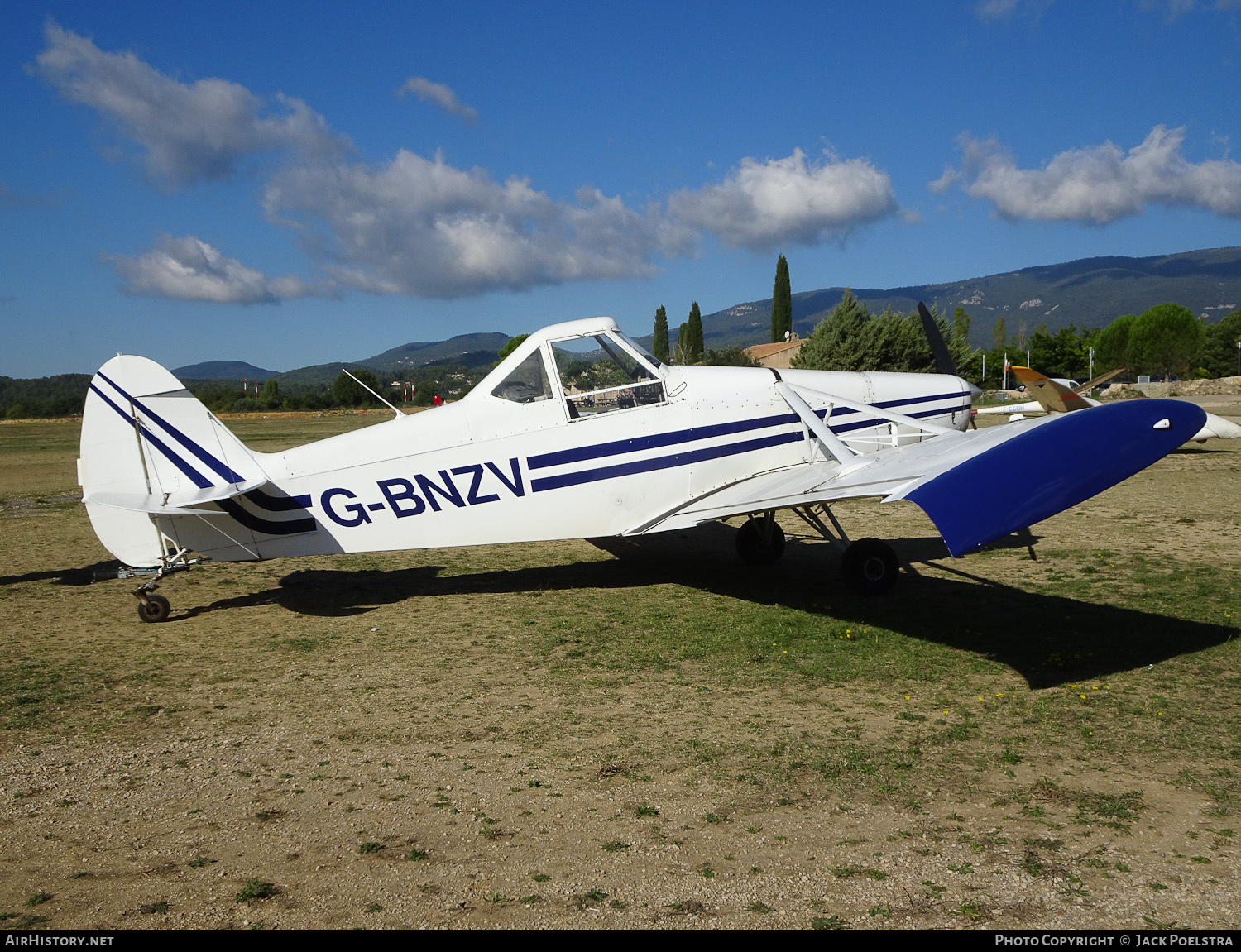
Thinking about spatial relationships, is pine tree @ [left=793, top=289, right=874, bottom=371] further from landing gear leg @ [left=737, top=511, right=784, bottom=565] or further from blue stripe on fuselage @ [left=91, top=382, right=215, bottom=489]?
blue stripe on fuselage @ [left=91, top=382, right=215, bottom=489]

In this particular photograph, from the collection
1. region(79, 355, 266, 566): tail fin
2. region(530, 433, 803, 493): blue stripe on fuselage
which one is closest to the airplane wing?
region(530, 433, 803, 493): blue stripe on fuselage

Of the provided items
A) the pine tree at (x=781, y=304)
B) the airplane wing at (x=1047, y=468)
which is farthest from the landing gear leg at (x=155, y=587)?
the pine tree at (x=781, y=304)

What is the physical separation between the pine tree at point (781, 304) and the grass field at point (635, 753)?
244ft

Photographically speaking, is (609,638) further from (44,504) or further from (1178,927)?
(44,504)

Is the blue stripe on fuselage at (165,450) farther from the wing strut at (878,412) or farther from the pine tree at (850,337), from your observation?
the pine tree at (850,337)

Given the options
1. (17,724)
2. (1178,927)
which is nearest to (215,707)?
(17,724)

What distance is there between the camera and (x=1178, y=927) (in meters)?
3.02

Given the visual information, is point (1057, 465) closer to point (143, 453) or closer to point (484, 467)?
point (484, 467)

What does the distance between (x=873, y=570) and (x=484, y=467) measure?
4096mm

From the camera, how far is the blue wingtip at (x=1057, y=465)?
5.09 metres

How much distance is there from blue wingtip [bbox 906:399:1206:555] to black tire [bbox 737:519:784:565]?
16.3ft

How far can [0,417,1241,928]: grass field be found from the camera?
3.33 meters

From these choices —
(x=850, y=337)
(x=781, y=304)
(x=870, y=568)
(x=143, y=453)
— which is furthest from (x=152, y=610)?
(x=781, y=304)

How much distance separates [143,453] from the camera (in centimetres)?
805
